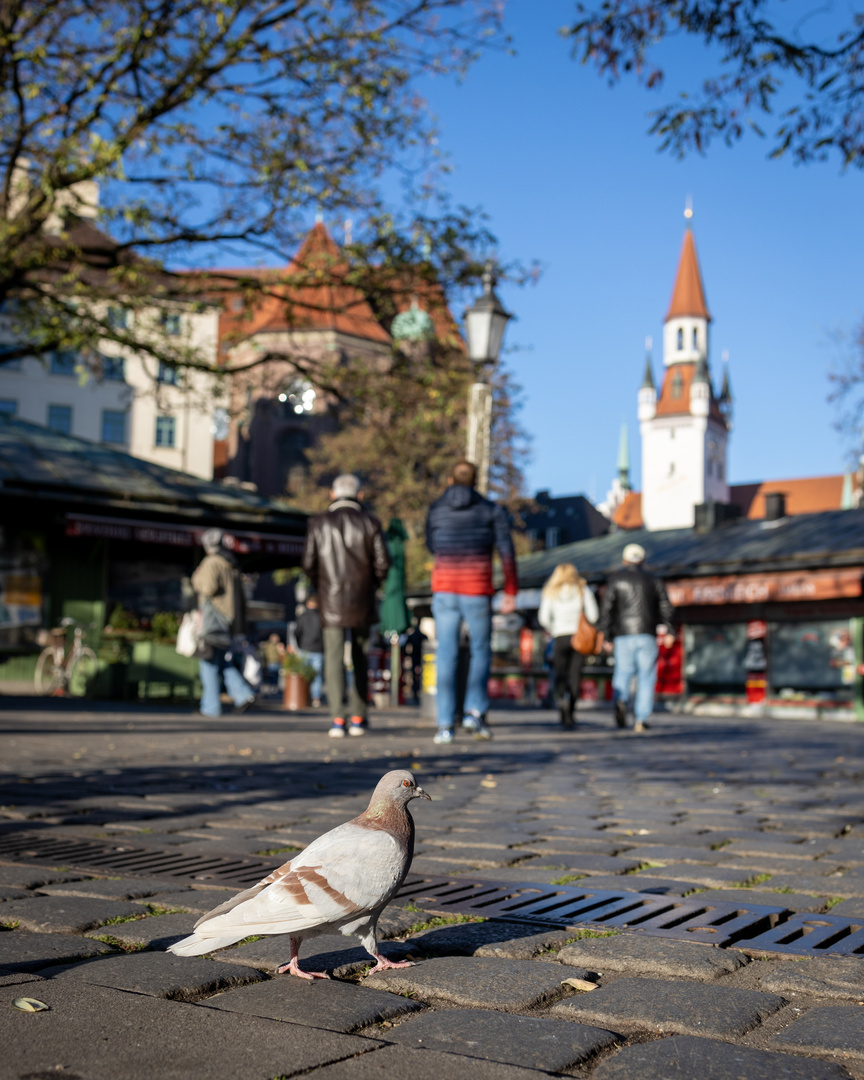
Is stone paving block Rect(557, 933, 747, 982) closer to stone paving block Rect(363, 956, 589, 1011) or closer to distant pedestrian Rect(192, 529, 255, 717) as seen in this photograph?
stone paving block Rect(363, 956, 589, 1011)

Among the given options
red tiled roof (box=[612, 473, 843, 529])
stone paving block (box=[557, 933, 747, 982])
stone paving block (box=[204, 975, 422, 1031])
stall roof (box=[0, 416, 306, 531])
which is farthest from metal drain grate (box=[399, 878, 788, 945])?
red tiled roof (box=[612, 473, 843, 529])

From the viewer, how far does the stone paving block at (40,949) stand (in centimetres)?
256

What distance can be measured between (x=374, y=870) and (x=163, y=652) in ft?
52.2

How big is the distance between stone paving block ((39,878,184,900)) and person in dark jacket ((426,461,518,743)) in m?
6.09

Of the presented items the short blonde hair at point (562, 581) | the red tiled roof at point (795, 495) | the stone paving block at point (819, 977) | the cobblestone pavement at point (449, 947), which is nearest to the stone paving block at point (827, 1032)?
the cobblestone pavement at point (449, 947)

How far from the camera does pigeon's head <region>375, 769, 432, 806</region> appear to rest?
2.65 meters

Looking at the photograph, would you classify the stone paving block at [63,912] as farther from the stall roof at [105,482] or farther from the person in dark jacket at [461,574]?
the stall roof at [105,482]

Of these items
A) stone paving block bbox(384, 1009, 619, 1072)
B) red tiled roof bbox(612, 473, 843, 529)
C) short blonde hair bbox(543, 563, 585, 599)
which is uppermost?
red tiled roof bbox(612, 473, 843, 529)

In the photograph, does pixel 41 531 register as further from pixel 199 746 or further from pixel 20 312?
pixel 199 746

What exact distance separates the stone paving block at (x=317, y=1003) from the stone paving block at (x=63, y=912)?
2.37 ft

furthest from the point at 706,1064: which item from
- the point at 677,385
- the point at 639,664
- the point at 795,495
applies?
the point at 677,385

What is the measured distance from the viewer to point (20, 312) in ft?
47.9

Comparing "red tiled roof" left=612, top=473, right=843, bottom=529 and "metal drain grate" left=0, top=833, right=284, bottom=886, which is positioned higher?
"red tiled roof" left=612, top=473, right=843, bottom=529

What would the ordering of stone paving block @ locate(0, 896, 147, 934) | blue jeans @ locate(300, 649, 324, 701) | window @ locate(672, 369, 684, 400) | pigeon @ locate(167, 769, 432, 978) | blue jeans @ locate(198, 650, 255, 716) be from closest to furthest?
pigeon @ locate(167, 769, 432, 978) → stone paving block @ locate(0, 896, 147, 934) → blue jeans @ locate(198, 650, 255, 716) → blue jeans @ locate(300, 649, 324, 701) → window @ locate(672, 369, 684, 400)
